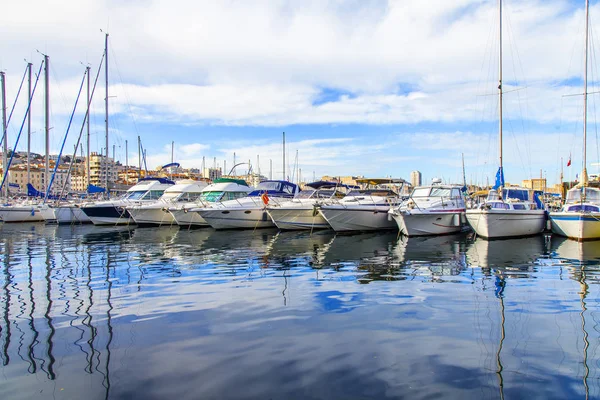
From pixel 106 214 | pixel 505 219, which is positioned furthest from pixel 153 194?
pixel 505 219

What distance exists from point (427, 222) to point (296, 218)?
7.25 m

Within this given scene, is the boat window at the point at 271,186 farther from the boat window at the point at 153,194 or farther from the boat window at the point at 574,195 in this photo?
the boat window at the point at 574,195

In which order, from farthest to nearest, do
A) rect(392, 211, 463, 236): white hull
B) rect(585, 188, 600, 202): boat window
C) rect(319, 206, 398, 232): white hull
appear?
1. rect(585, 188, 600, 202): boat window
2. rect(319, 206, 398, 232): white hull
3. rect(392, 211, 463, 236): white hull

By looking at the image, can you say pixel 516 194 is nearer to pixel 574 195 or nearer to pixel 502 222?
pixel 574 195

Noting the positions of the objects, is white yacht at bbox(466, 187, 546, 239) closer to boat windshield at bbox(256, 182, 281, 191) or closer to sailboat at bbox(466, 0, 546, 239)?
sailboat at bbox(466, 0, 546, 239)

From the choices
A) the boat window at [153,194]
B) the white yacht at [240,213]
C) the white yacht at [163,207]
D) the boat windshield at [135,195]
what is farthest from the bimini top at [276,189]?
the boat windshield at [135,195]

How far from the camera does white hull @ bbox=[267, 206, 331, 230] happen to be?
2386cm

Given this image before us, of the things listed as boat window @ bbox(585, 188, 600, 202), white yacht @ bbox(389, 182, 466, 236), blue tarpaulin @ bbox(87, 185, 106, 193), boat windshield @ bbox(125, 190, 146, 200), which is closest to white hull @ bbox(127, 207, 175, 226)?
boat windshield @ bbox(125, 190, 146, 200)

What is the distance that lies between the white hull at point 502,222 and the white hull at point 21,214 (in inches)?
1295

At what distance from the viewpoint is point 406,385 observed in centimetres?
473

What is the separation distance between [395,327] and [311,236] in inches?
590

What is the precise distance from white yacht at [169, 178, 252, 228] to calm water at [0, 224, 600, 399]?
45.0ft

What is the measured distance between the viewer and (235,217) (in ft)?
82.2

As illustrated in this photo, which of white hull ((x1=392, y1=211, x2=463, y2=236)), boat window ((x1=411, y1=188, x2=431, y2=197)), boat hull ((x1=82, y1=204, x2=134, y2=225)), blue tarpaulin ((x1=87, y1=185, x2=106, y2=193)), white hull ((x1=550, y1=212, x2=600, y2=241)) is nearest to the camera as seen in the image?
white hull ((x1=550, y1=212, x2=600, y2=241))
